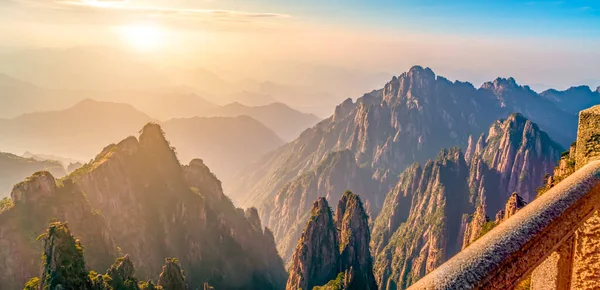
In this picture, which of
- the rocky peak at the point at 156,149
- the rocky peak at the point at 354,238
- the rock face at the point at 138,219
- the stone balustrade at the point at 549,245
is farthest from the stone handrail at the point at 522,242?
the rocky peak at the point at 354,238

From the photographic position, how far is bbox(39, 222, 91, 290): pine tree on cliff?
26.2 meters

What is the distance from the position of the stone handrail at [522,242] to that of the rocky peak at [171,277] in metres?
44.5

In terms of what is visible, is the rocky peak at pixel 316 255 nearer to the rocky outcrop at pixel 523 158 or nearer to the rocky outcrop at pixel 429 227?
the rocky outcrop at pixel 429 227

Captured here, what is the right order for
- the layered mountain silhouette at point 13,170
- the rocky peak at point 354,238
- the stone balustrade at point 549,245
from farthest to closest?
the layered mountain silhouette at point 13,170, the rocky peak at point 354,238, the stone balustrade at point 549,245

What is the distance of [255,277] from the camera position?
74812mm

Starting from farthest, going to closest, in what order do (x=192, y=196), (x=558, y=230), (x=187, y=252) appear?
(x=192, y=196) < (x=187, y=252) < (x=558, y=230)

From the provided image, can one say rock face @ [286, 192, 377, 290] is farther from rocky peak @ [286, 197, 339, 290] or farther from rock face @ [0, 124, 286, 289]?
rock face @ [0, 124, 286, 289]

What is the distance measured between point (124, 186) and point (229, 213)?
109ft

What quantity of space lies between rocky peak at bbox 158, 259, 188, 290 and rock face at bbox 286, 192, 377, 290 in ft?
102

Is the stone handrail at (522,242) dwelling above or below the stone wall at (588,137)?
below

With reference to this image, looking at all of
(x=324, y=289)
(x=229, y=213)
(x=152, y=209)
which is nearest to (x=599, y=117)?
(x=324, y=289)

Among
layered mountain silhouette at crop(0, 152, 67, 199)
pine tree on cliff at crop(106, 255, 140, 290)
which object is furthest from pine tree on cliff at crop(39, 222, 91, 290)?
layered mountain silhouette at crop(0, 152, 67, 199)

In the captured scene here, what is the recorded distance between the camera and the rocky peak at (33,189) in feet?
133

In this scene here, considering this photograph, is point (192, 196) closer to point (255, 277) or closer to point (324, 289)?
point (255, 277)
